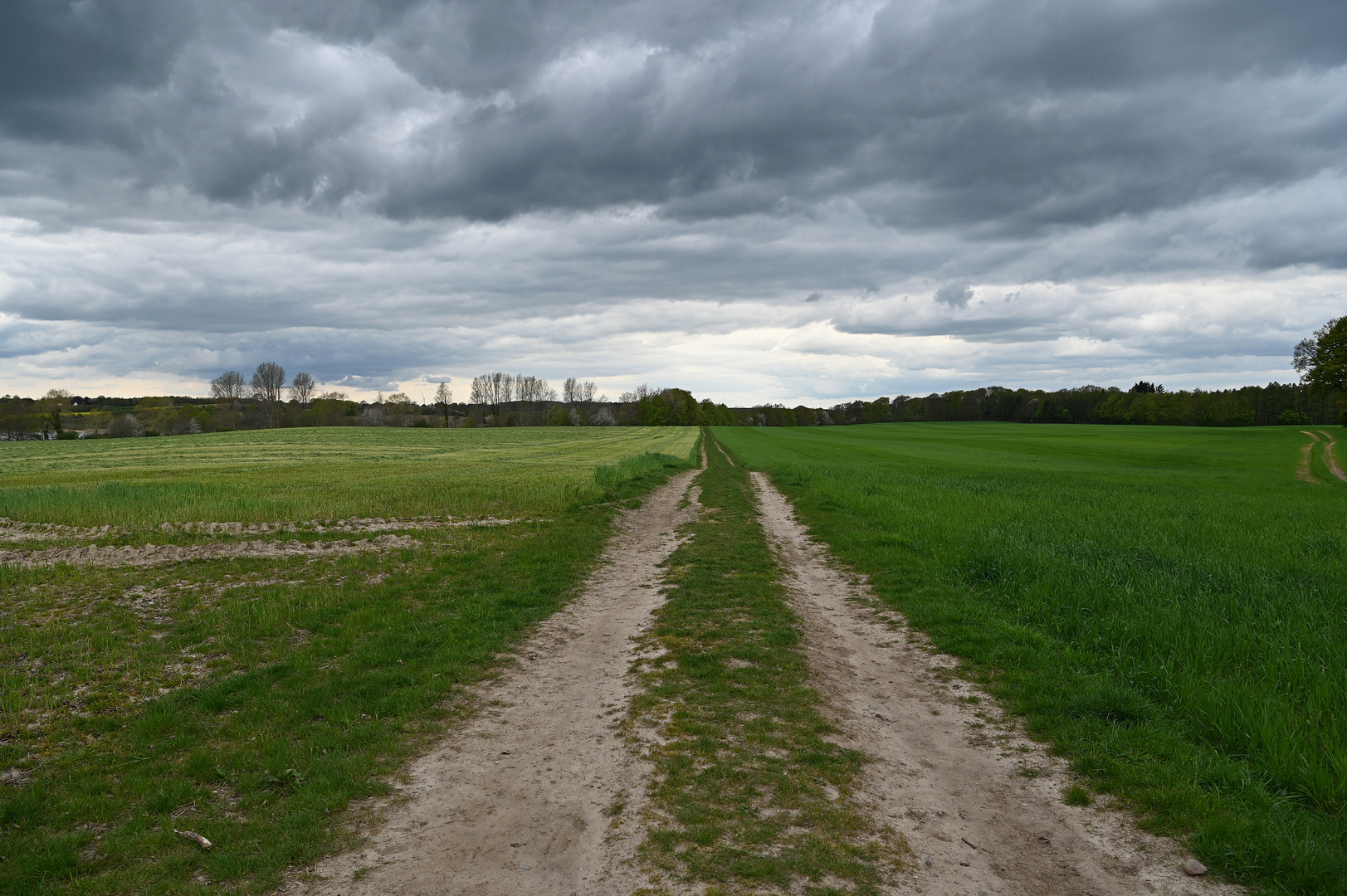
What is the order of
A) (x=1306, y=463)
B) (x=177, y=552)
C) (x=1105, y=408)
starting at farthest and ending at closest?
(x=1105, y=408)
(x=1306, y=463)
(x=177, y=552)

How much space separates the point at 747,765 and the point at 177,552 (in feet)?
46.5

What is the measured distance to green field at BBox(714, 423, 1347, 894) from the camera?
15.9 feet

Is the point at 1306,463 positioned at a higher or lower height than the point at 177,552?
lower

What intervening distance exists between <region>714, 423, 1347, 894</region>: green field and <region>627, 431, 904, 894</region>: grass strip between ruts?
2168mm

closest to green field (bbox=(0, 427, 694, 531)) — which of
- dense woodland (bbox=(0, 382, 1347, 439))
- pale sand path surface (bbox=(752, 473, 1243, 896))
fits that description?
pale sand path surface (bbox=(752, 473, 1243, 896))

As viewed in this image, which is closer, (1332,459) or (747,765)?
(747,765)

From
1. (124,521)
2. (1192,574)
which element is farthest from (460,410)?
(1192,574)

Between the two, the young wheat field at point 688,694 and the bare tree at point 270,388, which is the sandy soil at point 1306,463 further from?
the bare tree at point 270,388

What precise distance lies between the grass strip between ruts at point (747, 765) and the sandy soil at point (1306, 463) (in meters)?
38.0

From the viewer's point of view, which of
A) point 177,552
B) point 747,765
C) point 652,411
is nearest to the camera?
point 747,765

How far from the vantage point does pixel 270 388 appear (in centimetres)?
13400

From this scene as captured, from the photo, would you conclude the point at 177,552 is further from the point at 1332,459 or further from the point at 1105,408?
the point at 1105,408

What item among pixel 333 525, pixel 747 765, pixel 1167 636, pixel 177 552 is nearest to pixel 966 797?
pixel 747 765

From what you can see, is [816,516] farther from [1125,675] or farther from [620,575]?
[1125,675]
